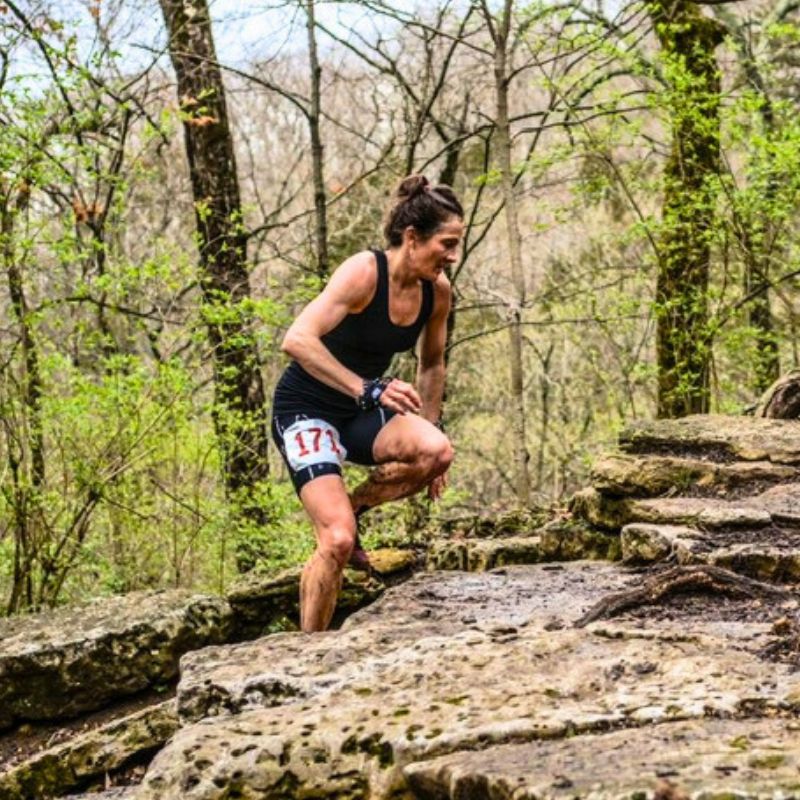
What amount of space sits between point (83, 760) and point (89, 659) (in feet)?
4.01

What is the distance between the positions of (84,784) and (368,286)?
248 centimetres

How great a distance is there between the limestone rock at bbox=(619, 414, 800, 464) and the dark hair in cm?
279

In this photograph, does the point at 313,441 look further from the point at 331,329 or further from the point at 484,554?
the point at 484,554

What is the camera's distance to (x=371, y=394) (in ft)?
15.5

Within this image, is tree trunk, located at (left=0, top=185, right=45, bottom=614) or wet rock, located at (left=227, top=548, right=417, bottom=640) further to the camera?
tree trunk, located at (left=0, top=185, right=45, bottom=614)

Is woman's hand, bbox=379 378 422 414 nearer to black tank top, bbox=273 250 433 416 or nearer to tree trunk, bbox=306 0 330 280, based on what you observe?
black tank top, bbox=273 250 433 416

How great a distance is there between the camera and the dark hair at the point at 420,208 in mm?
4793

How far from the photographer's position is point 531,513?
8609 millimetres

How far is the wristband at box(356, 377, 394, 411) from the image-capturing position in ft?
15.5

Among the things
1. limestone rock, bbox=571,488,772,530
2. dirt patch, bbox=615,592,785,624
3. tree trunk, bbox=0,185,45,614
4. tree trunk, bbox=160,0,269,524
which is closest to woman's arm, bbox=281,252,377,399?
dirt patch, bbox=615,592,785,624

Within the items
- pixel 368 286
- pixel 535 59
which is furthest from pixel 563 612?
→ pixel 535 59

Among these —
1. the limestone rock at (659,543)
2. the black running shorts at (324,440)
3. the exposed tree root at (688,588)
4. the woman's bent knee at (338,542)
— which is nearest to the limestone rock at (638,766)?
the exposed tree root at (688,588)

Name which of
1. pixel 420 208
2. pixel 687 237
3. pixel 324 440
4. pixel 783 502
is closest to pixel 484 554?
pixel 783 502

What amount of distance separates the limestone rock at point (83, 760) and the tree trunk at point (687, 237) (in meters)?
6.32
